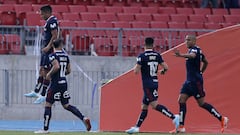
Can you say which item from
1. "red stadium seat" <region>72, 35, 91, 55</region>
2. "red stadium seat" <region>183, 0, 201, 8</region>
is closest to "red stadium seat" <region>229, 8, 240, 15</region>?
"red stadium seat" <region>183, 0, 201, 8</region>

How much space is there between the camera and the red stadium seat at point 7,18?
85.4 ft

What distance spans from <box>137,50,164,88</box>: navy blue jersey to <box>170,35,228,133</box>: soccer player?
34.2 inches

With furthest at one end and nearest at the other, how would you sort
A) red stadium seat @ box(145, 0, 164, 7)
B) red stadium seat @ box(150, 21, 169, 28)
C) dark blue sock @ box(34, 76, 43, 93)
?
red stadium seat @ box(145, 0, 164, 7) → red stadium seat @ box(150, 21, 169, 28) → dark blue sock @ box(34, 76, 43, 93)

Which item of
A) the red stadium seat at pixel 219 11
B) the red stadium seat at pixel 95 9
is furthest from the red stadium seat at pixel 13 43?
the red stadium seat at pixel 219 11

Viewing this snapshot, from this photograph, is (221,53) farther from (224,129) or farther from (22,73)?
(22,73)

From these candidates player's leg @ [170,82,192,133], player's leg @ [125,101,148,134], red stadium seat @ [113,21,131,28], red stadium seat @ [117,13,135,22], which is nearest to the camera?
player's leg @ [125,101,148,134]

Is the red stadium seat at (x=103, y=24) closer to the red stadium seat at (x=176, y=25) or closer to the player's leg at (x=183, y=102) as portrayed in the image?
the red stadium seat at (x=176, y=25)

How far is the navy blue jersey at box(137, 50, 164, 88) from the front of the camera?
707 inches

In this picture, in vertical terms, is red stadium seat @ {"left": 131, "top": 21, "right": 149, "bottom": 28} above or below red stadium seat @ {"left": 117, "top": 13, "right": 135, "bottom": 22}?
below

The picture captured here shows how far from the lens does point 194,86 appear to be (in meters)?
18.7

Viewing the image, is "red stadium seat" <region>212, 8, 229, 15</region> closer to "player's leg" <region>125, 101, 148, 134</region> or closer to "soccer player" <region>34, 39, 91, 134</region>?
"player's leg" <region>125, 101, 148, 134</region>

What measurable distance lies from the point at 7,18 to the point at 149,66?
911 centimetres

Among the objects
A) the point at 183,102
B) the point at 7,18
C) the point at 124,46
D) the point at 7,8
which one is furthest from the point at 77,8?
the point at 183,102

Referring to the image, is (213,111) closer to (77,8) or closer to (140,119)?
(140,119)
